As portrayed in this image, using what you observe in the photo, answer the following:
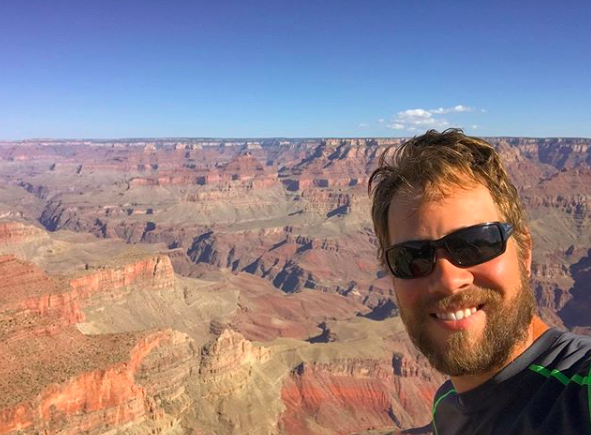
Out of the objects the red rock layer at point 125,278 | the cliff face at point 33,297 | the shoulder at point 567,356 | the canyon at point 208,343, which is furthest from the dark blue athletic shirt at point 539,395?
the red rock layer at point 125,278

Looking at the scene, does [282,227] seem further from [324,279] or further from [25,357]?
[25,357]

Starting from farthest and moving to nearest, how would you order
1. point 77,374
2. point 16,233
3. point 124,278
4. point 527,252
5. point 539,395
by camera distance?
point 16,233, point 124,278, point 77,374, point 527,252, point 539,395

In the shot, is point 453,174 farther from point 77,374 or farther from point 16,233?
point 16,233

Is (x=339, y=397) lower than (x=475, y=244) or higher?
lower

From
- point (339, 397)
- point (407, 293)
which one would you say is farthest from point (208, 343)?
point (407, 293)

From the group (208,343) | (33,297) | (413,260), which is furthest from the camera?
(208,343)

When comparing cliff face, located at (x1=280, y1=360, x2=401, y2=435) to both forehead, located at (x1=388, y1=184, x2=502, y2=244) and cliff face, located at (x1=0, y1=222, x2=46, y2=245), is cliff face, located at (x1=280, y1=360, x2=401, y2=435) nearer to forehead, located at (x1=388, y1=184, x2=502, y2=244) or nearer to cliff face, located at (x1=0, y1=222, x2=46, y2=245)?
forehead, located at (x1=388, y1=184, x2=502, y2=244)

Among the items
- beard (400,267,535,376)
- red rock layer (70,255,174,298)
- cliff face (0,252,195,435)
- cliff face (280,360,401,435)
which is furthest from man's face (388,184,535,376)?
red rock layer (70,255,174,298)
